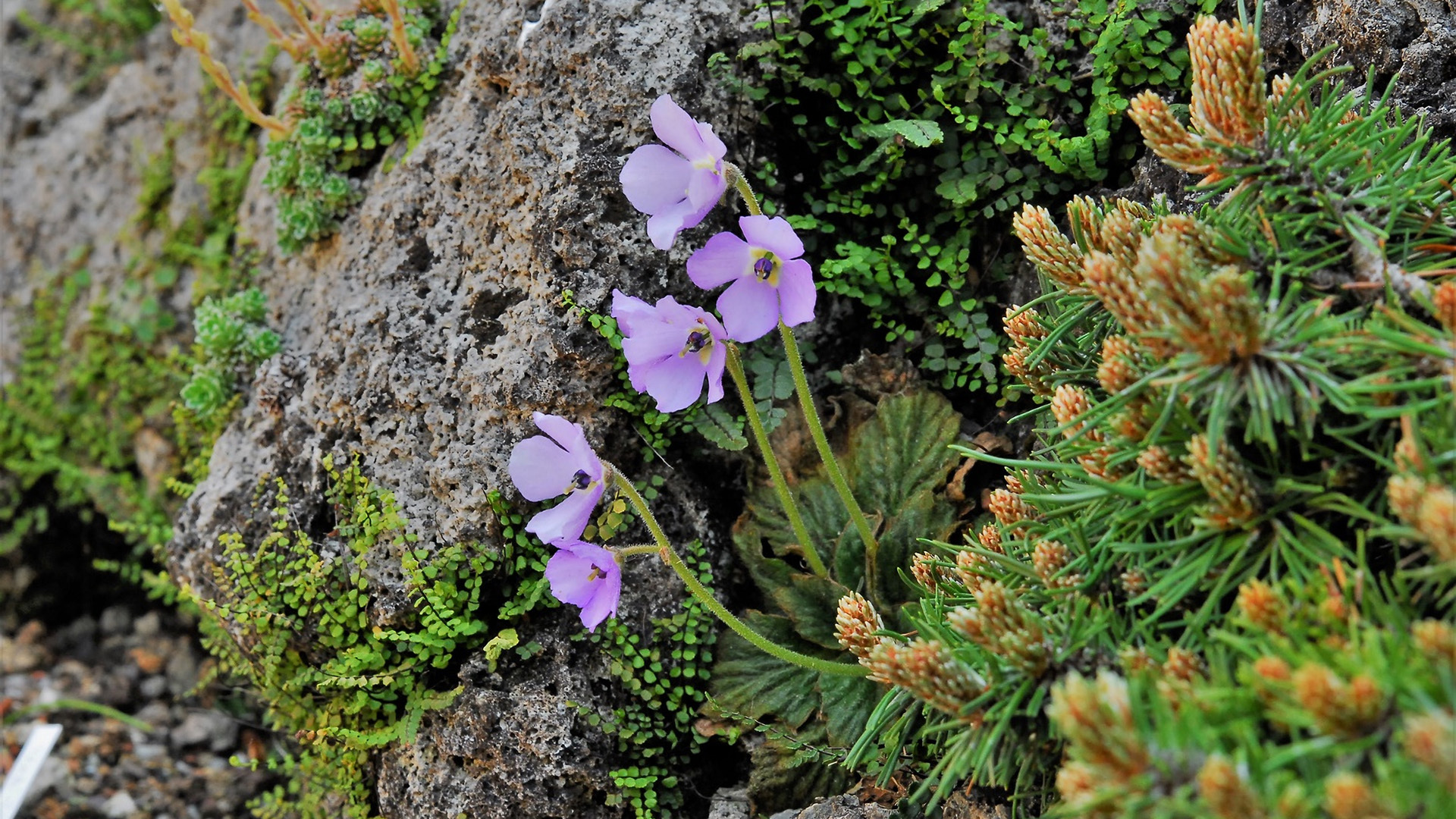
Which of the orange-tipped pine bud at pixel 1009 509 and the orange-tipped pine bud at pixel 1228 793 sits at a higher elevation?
the orange-tipped pine bud at pixel 1228 793

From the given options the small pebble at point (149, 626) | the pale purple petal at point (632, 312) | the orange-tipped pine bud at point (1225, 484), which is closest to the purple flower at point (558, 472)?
the pale purple petal at point (632, 312)

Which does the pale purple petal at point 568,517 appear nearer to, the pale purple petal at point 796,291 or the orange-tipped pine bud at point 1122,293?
the pale purple petal at point 796,291

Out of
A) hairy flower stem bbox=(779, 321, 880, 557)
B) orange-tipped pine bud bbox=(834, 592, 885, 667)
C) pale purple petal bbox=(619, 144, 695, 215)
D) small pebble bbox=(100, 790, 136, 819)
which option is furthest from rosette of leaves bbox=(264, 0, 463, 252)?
orange-tipped pine bud bbox=(834, 592, 885, 667)

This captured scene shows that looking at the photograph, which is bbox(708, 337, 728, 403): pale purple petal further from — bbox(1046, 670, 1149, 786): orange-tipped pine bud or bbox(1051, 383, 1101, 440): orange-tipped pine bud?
bbox(1046, 670, 1149, 786): orange-tipped pine bud

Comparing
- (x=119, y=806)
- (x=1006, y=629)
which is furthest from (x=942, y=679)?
(x=119, y=806)

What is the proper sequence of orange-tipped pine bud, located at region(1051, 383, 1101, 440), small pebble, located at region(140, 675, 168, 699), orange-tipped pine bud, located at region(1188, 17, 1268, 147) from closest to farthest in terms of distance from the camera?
orange-tipped pine bud, located at region(1188, 17, 1268, 147), orange-tipped pine bud, located at region(1051, 383, 1101, 440), small pebble, located at region(140, 675, 168, 699)

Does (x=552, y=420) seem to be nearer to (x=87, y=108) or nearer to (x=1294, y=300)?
(x=1294, y=300)
